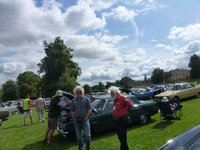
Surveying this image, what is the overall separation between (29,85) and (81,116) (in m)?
62.1

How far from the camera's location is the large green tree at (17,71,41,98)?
197 ft

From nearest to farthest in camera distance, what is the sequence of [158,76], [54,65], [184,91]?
[184,91], [54,65], [158,76]

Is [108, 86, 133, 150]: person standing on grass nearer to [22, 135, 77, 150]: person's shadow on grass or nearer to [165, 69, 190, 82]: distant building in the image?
[22, 135, 77, 150]: person's shadow on grass

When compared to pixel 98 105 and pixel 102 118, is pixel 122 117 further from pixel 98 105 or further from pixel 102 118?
pixel 98 105

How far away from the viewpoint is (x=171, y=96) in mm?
13734

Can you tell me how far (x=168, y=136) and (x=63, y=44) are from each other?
119ft

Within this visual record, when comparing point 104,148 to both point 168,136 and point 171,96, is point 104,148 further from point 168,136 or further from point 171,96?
point 171,96

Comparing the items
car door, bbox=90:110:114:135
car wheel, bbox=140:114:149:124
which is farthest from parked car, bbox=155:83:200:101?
car door, bbox=90:110:114:135

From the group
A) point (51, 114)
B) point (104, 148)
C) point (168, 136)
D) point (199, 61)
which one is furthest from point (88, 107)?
point (199, 61)

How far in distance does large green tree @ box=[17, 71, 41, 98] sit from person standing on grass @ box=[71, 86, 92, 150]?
2320 inches

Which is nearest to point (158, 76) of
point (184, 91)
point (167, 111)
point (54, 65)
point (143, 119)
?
point (54, 65)

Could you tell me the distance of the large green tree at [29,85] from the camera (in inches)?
2362

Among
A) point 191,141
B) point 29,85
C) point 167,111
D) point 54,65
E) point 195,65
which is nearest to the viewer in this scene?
point 191,141

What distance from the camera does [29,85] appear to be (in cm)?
6106
